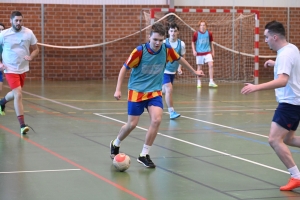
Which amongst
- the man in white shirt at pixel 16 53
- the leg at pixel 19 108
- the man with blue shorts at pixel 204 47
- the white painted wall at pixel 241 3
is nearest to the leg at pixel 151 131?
the leg at pixel 19 108

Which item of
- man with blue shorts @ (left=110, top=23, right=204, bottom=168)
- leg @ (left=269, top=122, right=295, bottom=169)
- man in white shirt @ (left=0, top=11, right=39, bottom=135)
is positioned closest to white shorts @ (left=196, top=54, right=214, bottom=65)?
man in white shirt @ (left=0, top=11, right=39, bottom=135)

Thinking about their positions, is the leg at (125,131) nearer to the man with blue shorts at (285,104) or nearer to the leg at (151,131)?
the leg at (151,131)

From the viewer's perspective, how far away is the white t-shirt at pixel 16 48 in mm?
10633

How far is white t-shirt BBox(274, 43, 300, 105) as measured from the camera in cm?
645

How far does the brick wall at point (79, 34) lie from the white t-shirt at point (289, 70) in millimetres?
16785

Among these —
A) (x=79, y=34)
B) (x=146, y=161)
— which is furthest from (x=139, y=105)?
(x=79, y=34)

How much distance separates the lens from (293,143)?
7.05m

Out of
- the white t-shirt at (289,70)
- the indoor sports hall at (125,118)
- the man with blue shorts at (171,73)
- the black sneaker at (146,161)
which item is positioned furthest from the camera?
the man with blue shorts at (171,73)

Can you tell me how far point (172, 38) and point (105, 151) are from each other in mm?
4389

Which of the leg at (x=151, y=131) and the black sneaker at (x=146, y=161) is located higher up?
the leg at (x=151, y=131)

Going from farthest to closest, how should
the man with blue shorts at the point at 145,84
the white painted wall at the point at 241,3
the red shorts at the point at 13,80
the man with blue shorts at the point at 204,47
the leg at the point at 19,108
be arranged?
1. the white painted wall at the point at 241,3
2. the man with blue shorts at the point at 204,47
3. the red shorts at the point at 13,80
4. the leg at the point at 19,108
5. the man with blue shorts at the point at 145,84

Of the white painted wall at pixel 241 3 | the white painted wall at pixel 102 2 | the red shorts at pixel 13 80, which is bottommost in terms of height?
the red shorts at pixel 13 80

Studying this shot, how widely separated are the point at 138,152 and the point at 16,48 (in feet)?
10.9

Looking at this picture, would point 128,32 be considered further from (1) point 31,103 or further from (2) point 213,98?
(1) point 31,103
